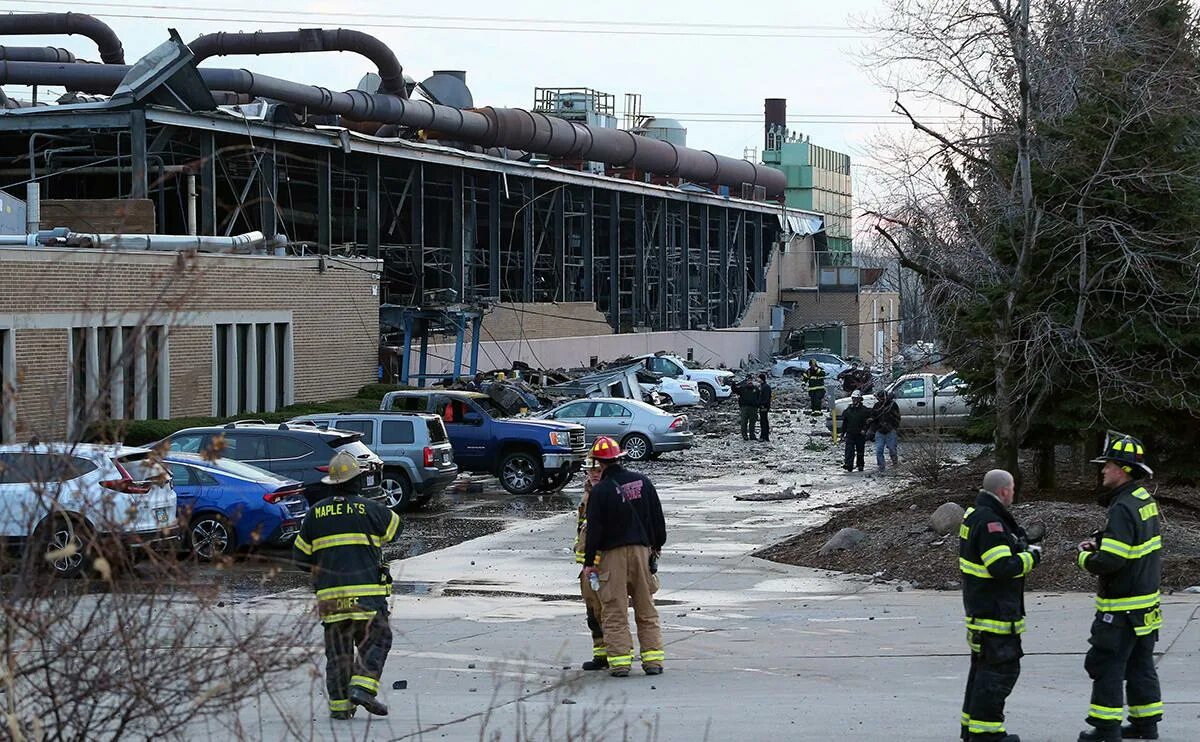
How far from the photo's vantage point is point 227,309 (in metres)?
32.0

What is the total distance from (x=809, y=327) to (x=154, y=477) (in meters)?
75.8

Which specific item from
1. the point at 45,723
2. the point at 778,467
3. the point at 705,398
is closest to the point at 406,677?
the point at 45,723

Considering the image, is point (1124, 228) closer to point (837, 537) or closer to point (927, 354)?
point (927, 354)

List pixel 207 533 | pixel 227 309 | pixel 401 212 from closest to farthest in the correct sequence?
pixel 207 533, pixel 227 309, pixel 401 212

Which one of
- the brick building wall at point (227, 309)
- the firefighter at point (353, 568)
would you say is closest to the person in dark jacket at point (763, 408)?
the brick building wall at point (227, 309)

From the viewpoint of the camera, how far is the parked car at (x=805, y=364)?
63888 millimetres

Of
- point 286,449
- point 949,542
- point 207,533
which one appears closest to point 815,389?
point 286,449

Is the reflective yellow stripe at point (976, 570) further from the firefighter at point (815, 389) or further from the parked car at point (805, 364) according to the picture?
the parked car at point (805, 364)

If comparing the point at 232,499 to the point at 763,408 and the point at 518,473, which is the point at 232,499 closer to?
the point at 518,473

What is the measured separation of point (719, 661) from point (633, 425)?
22.1 m

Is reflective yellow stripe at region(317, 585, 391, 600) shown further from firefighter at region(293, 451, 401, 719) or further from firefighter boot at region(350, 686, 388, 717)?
firefighter boot at region(350, 686, 388, 717)

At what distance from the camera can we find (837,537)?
18469mm

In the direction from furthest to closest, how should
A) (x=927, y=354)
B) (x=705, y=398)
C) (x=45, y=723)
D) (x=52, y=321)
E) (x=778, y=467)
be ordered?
(x=705, y=398) < (x=778, y=467) < (x=52, y=321) < (x=927, y=354) < (x=45, y=723)

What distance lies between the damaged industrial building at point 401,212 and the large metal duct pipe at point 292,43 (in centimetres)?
6
